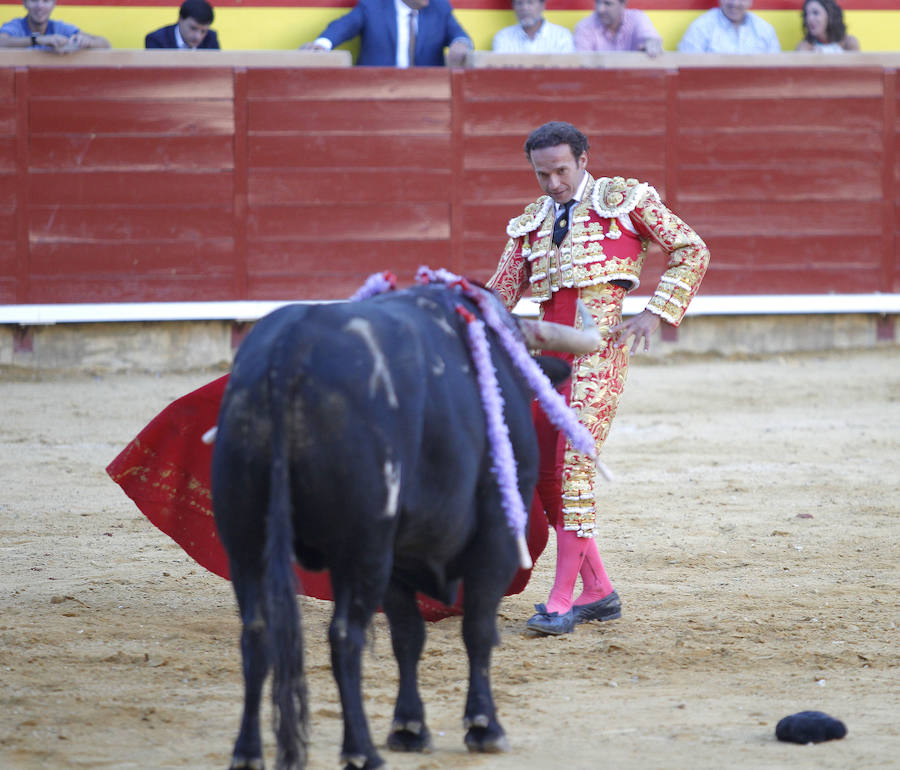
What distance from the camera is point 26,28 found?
7.71 meters

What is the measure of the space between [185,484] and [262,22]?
511 centimetres

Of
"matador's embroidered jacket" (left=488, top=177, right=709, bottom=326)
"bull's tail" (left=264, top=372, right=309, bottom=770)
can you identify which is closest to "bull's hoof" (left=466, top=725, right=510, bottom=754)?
"bull's tail" (left=264, top=372, right=309, bottom=770)

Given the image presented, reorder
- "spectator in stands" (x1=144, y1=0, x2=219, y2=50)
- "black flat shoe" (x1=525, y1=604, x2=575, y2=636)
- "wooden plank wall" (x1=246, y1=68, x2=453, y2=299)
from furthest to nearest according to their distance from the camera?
"wooden plank wall" (x1=246, y1=68, x2=453, y2=299) → "spectator in stands" (x1=144, y1=0, x2=219, y2=50) → "black flat shoe" (x1=525, y1=604, x2=575, y2=636)

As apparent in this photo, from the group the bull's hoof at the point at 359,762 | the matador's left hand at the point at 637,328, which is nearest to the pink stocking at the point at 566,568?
the matador's left hand at the point at 637,328

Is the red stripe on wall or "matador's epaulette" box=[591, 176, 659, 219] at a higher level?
the red stripe on wall

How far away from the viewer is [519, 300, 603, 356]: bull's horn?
316 cm

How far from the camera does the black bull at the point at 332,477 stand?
2.29 meters

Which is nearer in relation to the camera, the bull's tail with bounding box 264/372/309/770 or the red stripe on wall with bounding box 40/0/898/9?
the bull's tail with bounding box 264/372/309/770

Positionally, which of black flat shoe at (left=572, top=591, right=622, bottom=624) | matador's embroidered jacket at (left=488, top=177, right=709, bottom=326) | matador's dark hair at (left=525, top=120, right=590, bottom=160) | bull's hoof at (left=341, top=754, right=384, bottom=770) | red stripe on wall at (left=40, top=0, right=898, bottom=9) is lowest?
black flat shoe at (left=572, top=591, right=622, bottom=624)

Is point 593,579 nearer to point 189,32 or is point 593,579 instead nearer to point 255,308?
point 255,308

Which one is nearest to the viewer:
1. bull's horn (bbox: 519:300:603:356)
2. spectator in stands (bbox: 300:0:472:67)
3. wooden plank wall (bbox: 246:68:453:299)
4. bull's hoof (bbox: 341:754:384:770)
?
bull's hoof (bbox: 341:754:384:770)

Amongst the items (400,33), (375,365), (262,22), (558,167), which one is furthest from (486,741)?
(262,22)

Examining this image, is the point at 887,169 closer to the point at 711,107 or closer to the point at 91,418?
the point at 711,107

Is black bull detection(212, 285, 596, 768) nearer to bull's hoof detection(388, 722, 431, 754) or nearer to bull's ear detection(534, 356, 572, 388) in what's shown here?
bull's hoof detection(388, 722, 431, 754)
